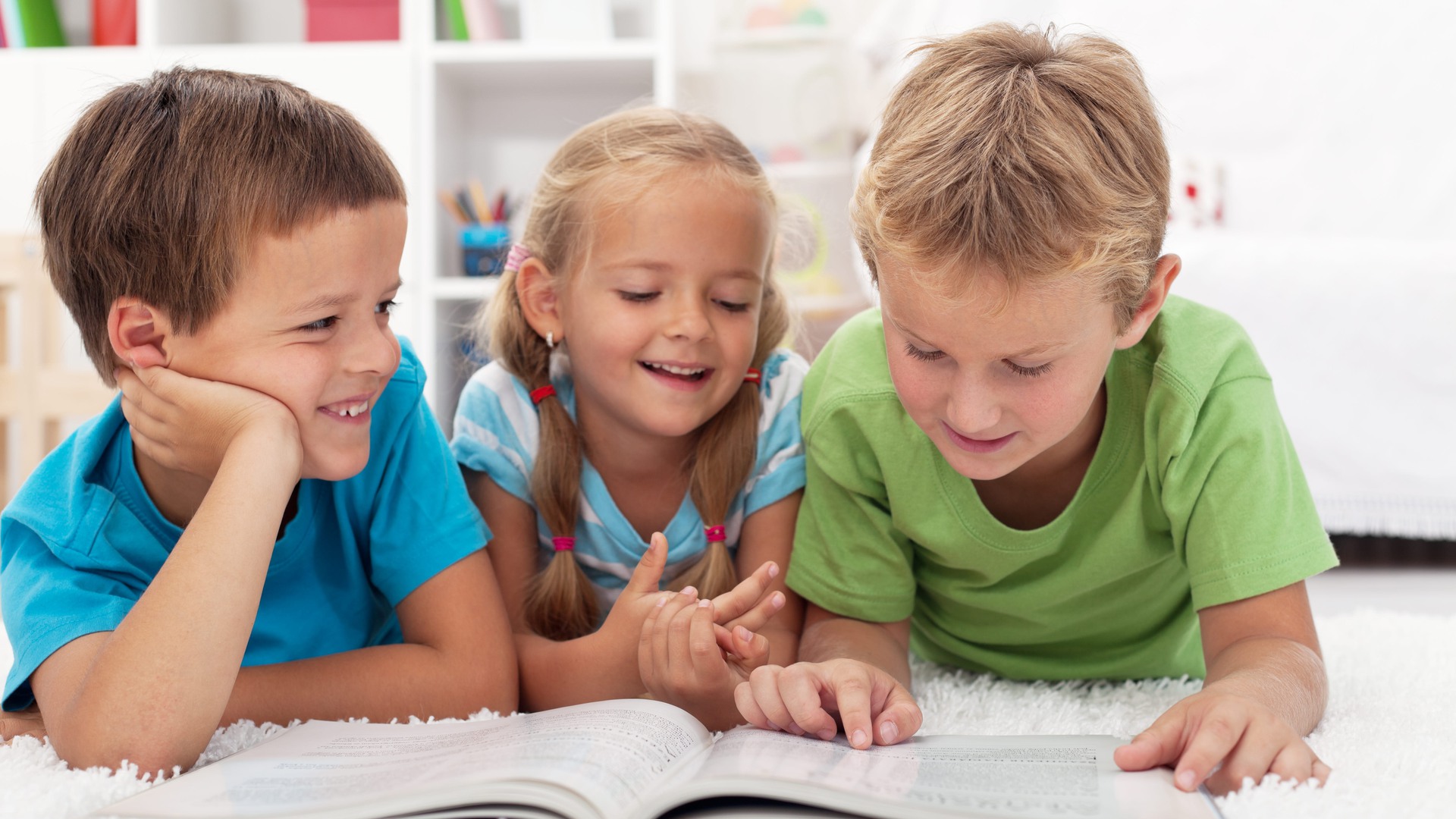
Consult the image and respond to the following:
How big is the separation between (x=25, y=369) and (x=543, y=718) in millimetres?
1861

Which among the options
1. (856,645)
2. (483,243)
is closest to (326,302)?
(856,645)

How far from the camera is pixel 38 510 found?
0.82 meters

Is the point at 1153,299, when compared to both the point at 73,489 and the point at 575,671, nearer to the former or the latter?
the point at 575,671

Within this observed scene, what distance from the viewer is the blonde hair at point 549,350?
3.48 ft

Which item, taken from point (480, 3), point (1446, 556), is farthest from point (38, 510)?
point (1446, 556)

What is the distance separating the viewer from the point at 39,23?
2.42m

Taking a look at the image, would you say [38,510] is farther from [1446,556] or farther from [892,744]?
[1446,556]

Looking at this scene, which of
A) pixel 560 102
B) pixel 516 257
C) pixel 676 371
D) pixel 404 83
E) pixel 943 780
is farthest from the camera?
pixel 560 102

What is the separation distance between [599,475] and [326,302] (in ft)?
1.28

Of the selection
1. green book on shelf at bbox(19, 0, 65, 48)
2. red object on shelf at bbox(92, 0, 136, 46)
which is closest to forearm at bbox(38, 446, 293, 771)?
red object on shelf at bbox(92, 0, 136, 46)

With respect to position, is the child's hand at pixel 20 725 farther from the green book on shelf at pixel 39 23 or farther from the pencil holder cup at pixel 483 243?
the green book on shelf at pixel 39 23

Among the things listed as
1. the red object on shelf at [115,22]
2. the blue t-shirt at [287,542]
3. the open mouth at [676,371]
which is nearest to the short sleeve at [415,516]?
the blue t-shirt at [287,542]

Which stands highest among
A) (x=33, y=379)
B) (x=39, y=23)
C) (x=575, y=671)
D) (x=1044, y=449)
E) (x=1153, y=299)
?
(x=39, y=23)

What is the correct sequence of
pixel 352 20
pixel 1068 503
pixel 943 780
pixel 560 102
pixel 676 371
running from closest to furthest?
pixel 943 780, pixel 1068 503, pixel 676 371, pixel 352 20, pixel 560 102
